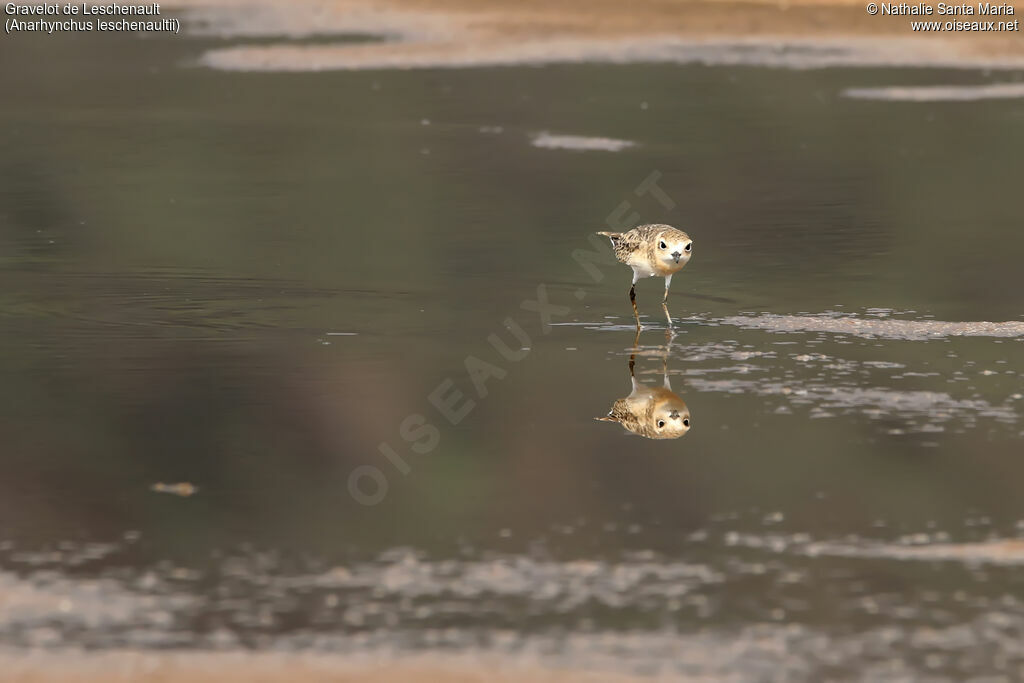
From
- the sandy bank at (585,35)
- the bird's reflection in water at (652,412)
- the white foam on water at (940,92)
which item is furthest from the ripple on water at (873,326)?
the sandy bank at (585,35)

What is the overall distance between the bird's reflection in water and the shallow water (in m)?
0.12

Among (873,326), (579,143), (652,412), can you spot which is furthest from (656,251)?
(579,143)

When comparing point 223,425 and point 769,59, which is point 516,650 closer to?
point 223,425

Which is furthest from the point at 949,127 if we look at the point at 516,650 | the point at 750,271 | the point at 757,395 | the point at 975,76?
the point at 516,650

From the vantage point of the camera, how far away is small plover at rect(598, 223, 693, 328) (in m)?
11.6

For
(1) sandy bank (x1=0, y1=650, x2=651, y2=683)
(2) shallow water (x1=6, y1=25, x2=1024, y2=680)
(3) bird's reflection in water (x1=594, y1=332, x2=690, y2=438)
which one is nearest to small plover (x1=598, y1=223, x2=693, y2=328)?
(2) shallow water (x1=6, y1=25, x2=1024, y2=680)

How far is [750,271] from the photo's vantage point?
1416cm

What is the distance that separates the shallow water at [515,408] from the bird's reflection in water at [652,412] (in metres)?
0.12

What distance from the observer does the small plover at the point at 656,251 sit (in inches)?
459

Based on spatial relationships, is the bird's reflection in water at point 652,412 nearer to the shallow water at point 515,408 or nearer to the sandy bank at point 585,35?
the shallow water at point 515,408

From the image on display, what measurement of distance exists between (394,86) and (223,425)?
55.1 ft

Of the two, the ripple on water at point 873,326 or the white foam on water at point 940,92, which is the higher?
the white foam on water at point 940,92

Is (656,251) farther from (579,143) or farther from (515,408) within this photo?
(579,143)

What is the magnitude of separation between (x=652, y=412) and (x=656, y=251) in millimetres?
2150
